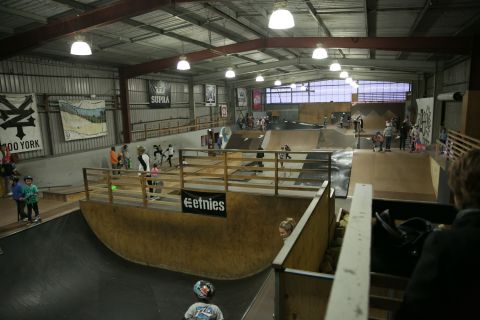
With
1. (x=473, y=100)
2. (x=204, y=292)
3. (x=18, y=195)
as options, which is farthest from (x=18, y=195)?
(x=473, y=100)

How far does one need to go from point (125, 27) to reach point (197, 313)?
978 cm

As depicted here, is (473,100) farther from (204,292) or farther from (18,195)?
(18,195)

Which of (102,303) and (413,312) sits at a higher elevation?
(413,312)

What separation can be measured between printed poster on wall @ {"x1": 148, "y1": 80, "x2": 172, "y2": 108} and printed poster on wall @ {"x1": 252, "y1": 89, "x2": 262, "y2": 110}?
16.3 meters

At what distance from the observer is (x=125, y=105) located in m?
16.6

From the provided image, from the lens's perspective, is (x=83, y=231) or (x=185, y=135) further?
(x=185, y=135)

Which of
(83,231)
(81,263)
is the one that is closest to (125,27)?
(83,231)

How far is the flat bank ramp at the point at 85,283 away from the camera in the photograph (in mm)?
6094

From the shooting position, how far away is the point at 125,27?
1059 centimetres

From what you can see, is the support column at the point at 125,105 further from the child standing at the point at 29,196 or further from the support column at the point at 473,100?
the support column at the point at 473,100

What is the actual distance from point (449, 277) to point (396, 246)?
2.75 feet

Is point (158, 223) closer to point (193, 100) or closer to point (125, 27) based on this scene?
point (125, 27)

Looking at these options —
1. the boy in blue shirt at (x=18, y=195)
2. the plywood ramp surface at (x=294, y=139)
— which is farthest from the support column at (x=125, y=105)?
the boy in blue shirt at (x=18, y=195)

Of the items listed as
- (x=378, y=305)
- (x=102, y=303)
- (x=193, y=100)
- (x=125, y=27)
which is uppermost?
(x=125, y=27)
